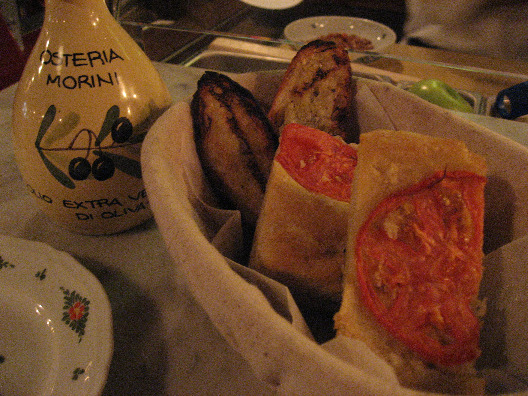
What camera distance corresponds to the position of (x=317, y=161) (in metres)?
0.52

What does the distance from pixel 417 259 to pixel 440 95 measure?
978 mm

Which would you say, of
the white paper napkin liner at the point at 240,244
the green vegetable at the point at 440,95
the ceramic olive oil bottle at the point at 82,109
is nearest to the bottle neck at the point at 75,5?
the ceramic olive oil bottle at the point at 82,109

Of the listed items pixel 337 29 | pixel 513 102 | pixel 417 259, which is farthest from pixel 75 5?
pixel 337 29

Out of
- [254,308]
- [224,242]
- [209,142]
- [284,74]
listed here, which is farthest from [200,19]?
[254,308]

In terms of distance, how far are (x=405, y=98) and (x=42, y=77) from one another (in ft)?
1.90

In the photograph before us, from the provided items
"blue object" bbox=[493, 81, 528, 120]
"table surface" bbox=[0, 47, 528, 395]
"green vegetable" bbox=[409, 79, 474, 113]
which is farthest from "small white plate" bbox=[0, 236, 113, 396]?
"blue object" bbox=[493, 81, 528, 120]

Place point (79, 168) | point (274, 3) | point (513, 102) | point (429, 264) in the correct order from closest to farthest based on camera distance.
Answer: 1. point (429, 264)
2. point (79, 168)
3. point (274, 3)
4. point (513, 102)

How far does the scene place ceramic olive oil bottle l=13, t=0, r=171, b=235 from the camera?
22.2 inches

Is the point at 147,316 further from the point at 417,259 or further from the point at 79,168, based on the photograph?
the point at 417,259

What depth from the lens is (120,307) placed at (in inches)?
24.0

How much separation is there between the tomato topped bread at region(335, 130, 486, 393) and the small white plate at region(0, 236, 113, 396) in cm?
32

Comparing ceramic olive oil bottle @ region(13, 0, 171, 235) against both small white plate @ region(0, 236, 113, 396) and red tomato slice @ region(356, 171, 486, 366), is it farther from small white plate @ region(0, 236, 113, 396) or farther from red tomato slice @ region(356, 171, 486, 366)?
red tomato slice @ region(356, 171, 486, 366)

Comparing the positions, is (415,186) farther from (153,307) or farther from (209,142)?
(153,307)

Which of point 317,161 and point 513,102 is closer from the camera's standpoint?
point 317,161
